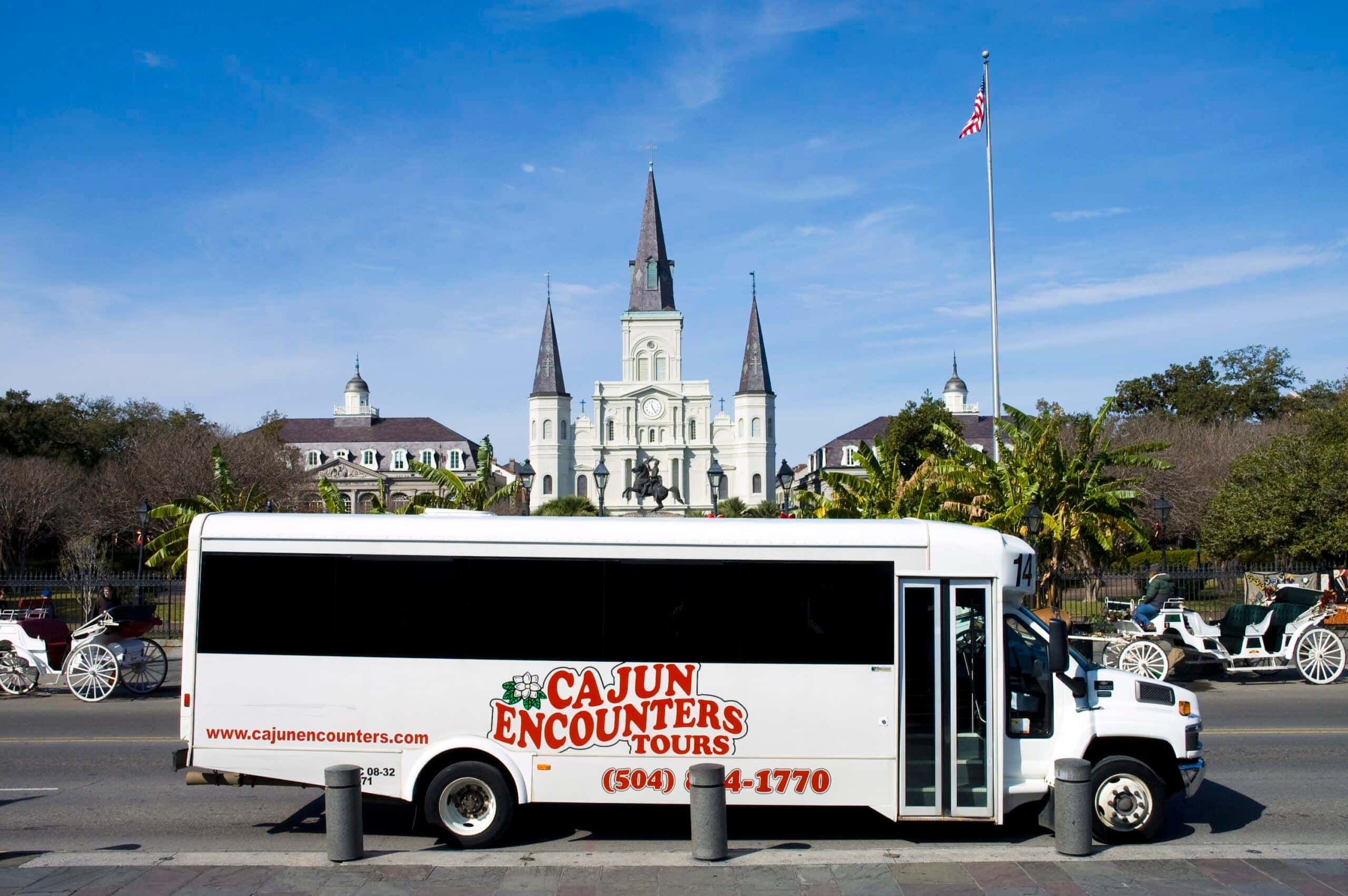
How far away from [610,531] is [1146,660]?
37.6 feet

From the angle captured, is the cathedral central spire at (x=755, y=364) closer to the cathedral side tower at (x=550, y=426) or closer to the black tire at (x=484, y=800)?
the cathedral side tower at (x=550, y=426)

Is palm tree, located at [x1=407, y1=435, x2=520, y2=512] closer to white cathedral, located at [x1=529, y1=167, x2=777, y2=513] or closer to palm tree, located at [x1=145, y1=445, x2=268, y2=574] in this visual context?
palm tree, located at [x1=145, y1=445, x2=268, y2=574]

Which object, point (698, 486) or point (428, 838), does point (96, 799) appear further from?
point (698, 486)

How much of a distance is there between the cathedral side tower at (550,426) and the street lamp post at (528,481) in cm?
A: 138

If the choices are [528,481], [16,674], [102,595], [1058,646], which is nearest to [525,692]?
[1058,646]

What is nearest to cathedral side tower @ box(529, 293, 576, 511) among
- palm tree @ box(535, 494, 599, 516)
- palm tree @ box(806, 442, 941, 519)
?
palm tree @ box(535, 494, 599, 516)

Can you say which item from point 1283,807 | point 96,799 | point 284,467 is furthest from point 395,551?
point 284,467

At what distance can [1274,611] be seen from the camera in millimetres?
16734

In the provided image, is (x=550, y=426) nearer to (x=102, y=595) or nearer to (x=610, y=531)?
(x=102, y=595)

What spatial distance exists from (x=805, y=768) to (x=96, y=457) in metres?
59.8

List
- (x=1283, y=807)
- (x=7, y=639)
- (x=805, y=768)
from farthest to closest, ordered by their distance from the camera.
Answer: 1. (x=7, y=639)
2. (x=1283, y=807)
3. (x=805, y=768)

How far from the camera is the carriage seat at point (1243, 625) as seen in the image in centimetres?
1669

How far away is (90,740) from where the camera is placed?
12.6 meters

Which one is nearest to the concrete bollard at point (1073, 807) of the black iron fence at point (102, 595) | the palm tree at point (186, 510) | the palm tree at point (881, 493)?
the palm tree at point (881, 493)
